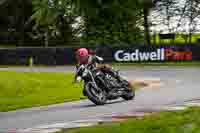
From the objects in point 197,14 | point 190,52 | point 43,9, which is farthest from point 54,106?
point 197,14

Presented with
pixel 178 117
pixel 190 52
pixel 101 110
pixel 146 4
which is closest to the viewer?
pixel 146 4

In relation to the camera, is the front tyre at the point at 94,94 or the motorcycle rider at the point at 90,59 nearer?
the motorcycle rider at the point at 90,59

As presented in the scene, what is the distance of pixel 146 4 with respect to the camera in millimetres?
7809

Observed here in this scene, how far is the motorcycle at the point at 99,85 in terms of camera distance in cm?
1717

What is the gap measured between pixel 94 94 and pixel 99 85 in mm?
352

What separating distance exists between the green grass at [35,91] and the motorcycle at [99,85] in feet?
8.19

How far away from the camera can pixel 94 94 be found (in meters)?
17.5

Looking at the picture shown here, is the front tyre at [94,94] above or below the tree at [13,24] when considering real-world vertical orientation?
below

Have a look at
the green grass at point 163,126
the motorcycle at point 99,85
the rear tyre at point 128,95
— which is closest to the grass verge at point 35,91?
the rear tyre at point 128,95

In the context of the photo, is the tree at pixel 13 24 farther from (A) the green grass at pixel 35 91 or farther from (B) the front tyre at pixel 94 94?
(B) the front tyre at pixel 94 94

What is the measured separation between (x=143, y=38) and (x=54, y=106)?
3384 centimetres

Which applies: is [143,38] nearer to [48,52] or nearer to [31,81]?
[48,52]

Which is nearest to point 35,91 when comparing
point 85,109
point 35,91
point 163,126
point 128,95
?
point 35,91

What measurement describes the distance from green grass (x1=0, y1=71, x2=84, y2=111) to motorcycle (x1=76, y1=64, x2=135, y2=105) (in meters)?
2.50
